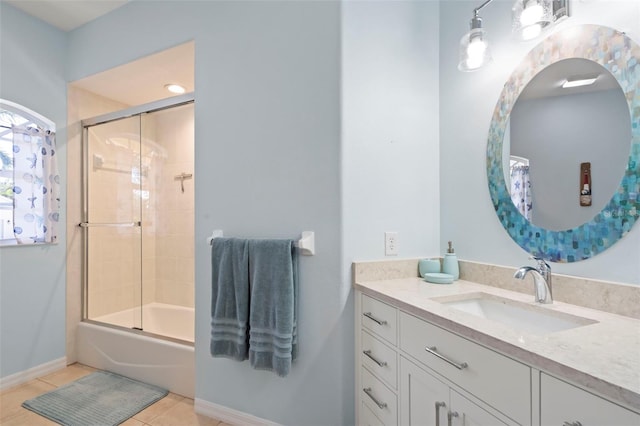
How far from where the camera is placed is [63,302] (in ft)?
8.50

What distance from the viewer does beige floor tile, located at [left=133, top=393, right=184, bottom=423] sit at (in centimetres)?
190

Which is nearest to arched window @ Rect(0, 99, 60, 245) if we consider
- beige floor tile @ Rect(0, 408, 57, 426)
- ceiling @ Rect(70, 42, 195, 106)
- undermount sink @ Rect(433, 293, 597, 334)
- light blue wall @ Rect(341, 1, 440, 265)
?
ceiling @ Rect(70, 42, 195, 106)

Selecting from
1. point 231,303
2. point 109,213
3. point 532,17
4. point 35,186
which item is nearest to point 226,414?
point 231,303

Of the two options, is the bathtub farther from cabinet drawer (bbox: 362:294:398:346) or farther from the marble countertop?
the marble countertop

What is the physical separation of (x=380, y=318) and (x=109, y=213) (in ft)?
8.41

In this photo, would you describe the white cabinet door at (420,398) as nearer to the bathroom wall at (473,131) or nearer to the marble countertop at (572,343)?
the marble countertop at (572,343)

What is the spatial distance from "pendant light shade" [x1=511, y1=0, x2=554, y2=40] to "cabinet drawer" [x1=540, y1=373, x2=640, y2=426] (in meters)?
1.29

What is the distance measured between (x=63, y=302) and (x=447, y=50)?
11.2 feet

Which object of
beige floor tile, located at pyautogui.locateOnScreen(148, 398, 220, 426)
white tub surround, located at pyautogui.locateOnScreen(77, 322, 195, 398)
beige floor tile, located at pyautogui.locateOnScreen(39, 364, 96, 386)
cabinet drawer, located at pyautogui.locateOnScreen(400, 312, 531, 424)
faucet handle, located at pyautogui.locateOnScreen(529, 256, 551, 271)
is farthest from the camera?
beige floor tile, located at pyautogui.locateOnScreen(39, 364, 96, 386)

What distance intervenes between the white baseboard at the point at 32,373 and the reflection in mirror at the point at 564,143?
346 centimetres

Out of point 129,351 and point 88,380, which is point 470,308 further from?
point 88,380

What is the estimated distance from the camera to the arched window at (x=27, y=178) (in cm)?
226

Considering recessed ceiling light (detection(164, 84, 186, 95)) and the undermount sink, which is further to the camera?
recessed ceiling light (detection(164, 84, 186, 95))

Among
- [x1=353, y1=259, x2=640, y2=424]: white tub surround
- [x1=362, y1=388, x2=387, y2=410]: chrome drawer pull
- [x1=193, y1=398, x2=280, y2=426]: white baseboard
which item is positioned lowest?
[x1=193, y1=398, x2=280, y2=426]: white baseboard
